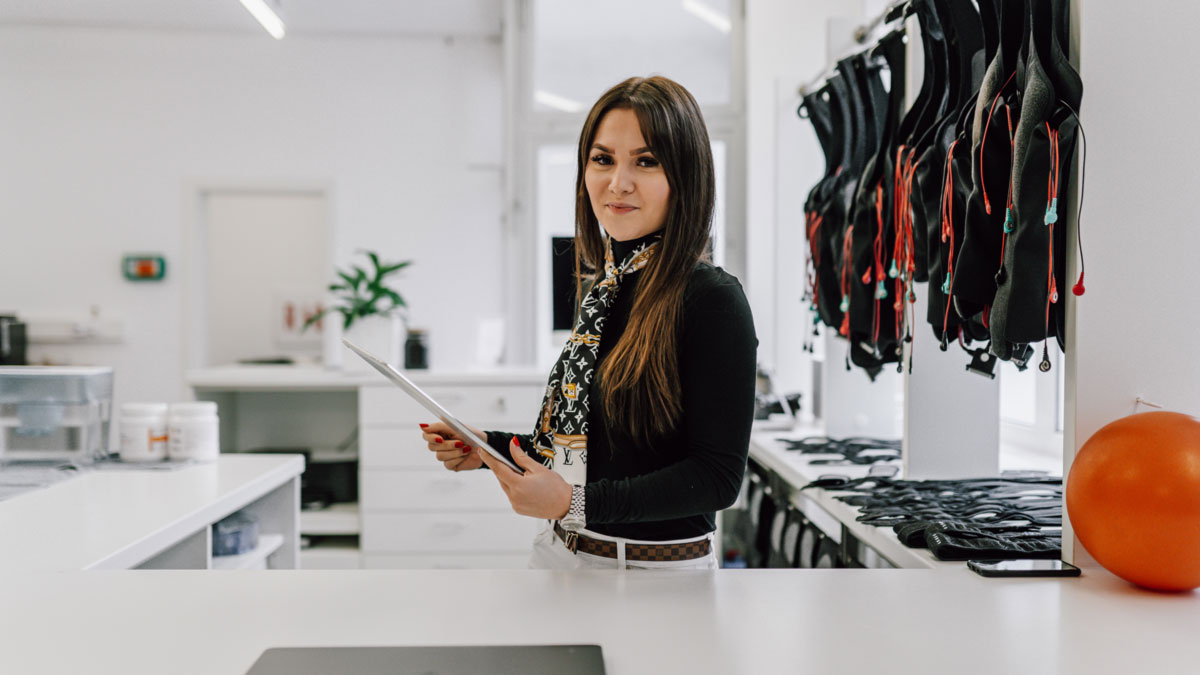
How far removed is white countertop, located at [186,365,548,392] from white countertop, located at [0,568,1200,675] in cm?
228

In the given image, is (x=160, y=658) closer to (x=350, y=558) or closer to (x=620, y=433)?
(x=620, y=433)

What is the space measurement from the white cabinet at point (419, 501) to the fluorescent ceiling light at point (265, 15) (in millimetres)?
1663

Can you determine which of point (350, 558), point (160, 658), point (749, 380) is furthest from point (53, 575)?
point (350, 558)

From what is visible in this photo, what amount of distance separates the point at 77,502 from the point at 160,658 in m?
0.95

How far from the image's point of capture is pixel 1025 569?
1.20 meters

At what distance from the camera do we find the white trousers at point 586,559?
1244mm

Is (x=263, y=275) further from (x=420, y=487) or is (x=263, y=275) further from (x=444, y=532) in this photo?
(x=444, y=532)

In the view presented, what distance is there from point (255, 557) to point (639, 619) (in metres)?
1.37

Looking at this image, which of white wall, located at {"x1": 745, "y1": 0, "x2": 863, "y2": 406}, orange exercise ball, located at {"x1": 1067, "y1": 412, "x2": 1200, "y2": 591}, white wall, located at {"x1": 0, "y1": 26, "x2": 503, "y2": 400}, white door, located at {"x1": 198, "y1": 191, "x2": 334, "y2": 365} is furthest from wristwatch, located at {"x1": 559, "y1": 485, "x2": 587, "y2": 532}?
white door, located at {"x1": 198, "y1": 191, "x2": 334, "y2": 365}

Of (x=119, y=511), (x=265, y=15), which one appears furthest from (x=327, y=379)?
(x=119, y=511)

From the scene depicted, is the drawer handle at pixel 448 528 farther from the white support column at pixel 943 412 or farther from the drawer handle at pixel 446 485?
the white support column at pixel 943 412

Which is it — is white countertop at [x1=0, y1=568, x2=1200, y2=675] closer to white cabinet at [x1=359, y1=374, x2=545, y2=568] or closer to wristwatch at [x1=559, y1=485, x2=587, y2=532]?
wristwatch at [x1=559, y1=485, x2=587, y2=532]

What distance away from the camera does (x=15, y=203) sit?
4.35 metres

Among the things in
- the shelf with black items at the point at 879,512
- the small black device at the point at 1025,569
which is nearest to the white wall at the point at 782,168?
the shelf with black items at the point at 879,512
